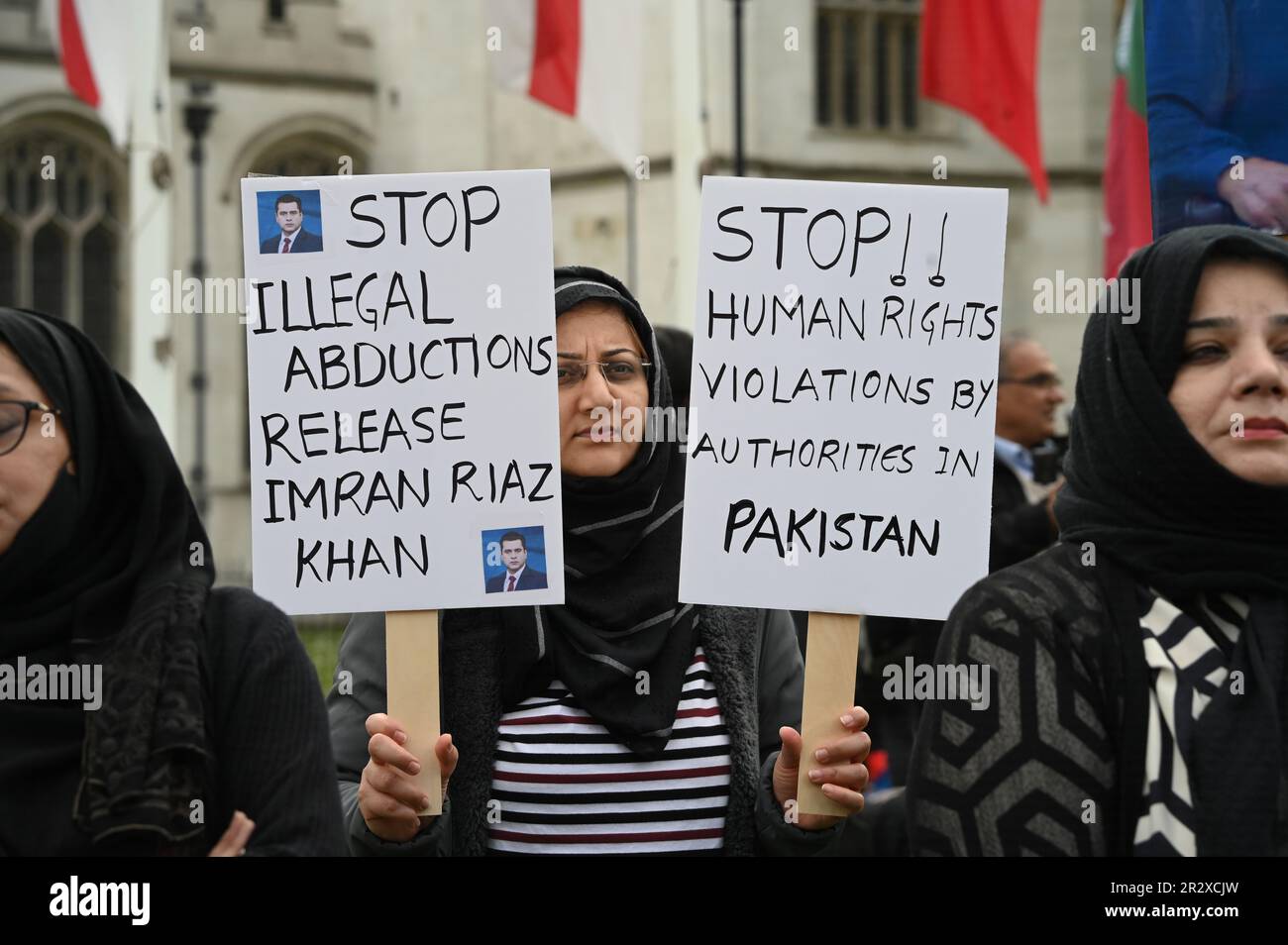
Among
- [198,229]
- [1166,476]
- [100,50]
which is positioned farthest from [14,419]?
[198,229]

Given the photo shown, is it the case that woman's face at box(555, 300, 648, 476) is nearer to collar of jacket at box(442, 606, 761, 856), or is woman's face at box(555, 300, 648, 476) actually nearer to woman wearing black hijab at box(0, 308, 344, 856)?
Answer: collar of jacket at box(442, 606, 761, 856)

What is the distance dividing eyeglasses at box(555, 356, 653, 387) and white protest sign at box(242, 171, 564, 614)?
63 millimetres

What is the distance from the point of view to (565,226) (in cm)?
2114

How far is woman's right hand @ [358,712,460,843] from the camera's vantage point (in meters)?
2.96

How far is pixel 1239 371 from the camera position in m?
2.62

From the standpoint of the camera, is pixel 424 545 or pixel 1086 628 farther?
pixel 424 545

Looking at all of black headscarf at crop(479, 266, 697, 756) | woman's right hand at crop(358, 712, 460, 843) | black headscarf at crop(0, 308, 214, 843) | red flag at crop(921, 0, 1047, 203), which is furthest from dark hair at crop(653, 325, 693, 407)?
red flag at crop(921, 0, 1047, 203)

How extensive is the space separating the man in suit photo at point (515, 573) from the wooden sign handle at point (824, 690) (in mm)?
448

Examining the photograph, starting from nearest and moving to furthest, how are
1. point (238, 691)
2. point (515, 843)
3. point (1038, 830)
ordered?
point (1038, 830)
point (238, 691)
point (515, 843)

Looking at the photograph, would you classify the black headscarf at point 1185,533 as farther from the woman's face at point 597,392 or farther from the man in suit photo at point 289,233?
the man in suit photo at point 289,233

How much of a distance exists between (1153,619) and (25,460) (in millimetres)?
1512

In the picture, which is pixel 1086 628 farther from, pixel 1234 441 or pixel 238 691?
pixel 238 691
